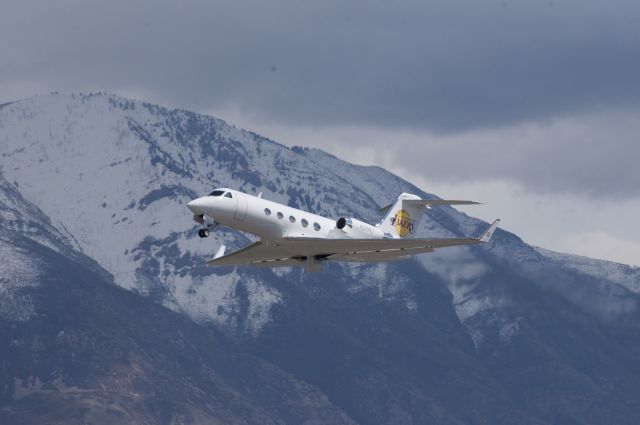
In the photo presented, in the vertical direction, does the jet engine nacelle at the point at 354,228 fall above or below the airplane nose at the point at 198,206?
above

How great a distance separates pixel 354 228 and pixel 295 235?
8318 mm

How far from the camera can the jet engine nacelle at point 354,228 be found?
15488cm

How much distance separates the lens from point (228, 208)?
146 metres

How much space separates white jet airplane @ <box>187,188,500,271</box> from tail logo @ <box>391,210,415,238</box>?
233 centimetres

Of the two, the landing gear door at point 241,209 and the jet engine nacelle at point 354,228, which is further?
the jet engine nacelle at point 354,228

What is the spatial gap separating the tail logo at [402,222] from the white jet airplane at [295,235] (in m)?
2.33

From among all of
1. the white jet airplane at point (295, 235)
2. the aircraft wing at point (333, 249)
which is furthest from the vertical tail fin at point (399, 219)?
the aircraft wing at point (333, 249)

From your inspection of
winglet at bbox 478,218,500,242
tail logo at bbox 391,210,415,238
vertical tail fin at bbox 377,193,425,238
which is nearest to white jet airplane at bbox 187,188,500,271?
winglet at bbox 478,218,500,242

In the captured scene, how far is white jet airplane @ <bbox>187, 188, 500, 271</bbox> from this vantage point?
14562cm

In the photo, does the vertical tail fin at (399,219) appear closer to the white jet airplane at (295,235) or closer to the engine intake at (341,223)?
the white jet airplane at (295,235)

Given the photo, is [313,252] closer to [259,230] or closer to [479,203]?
[259,230]

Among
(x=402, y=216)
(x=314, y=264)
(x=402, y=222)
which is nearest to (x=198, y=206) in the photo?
(x=314, y=264)

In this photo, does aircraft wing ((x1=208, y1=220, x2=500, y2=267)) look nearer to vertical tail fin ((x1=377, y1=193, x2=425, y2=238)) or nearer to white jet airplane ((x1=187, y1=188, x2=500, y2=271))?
white jet airplane ((x1=187, y1=188, x2=500, y2=271))

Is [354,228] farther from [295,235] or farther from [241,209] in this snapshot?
[241,209]
